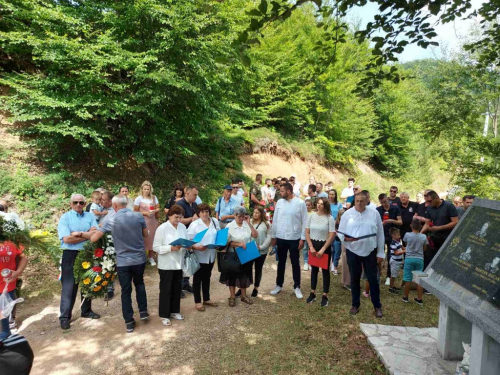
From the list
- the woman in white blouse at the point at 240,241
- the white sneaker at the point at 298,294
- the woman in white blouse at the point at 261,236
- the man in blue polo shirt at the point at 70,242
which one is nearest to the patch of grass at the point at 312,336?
the white sneaker at the point at 298,294

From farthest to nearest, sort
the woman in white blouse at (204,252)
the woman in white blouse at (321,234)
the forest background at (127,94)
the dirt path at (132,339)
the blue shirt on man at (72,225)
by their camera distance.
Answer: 1. the forest background at (127,94)
2. the woman in white blouse at (321,234)
3. the woman in white blouse at (204,252)
4. the blue shirt on man at (72,225)
5. the dirt path at (132,339)

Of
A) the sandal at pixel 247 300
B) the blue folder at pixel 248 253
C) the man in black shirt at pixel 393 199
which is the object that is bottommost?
the sandal at pixel 247 300

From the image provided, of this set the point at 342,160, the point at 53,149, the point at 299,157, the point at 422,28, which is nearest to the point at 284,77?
the point at 299,157

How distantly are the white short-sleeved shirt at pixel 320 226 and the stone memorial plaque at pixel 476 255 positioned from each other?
174 centimetres

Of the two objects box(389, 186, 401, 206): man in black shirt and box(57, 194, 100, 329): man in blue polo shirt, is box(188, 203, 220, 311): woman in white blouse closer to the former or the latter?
box(57, 194, 100, 329): man in blue polo shirt

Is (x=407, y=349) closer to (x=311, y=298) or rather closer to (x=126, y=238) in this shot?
(x=311, y=298)

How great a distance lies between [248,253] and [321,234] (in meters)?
1.38

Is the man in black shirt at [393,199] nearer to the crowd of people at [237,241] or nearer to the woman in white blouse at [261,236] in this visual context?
the crowd of people at [237,241]

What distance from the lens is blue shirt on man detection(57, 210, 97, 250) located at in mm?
4629

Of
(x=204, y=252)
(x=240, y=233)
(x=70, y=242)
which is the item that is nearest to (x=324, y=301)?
(x=240, y=233)

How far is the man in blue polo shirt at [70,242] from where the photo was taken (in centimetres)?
461

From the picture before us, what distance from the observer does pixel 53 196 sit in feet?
26.7

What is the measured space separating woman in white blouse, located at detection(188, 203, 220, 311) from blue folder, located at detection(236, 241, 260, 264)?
47cm

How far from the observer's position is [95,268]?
15.1 feet
